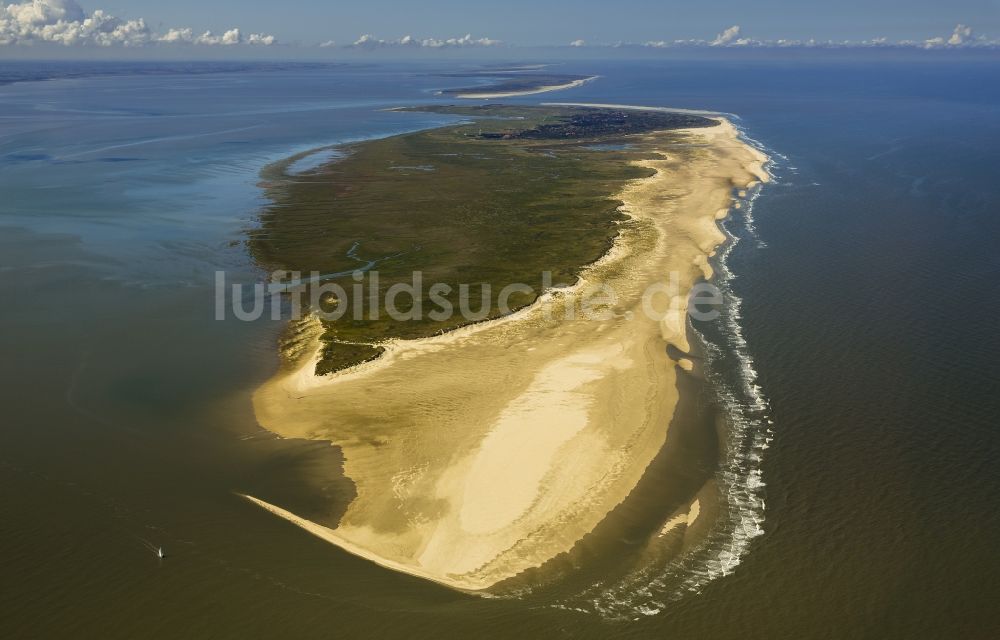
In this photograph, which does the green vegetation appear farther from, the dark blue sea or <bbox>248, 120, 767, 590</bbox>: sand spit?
the dark blue sea

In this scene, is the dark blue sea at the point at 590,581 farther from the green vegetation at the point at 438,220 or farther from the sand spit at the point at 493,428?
the green vegetation at the point at 438,220

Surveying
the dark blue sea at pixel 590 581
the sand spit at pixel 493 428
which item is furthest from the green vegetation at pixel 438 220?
the dark blue sea at pixel 590 581

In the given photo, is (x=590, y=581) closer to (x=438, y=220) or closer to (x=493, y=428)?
(x=493, y=428)

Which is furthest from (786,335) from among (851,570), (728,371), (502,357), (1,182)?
(1,182)

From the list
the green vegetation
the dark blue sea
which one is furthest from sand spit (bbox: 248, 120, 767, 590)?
the green vegetation

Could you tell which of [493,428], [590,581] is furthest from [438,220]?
[590,581]

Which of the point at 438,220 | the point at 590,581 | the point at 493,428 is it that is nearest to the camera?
the point at 590,581
